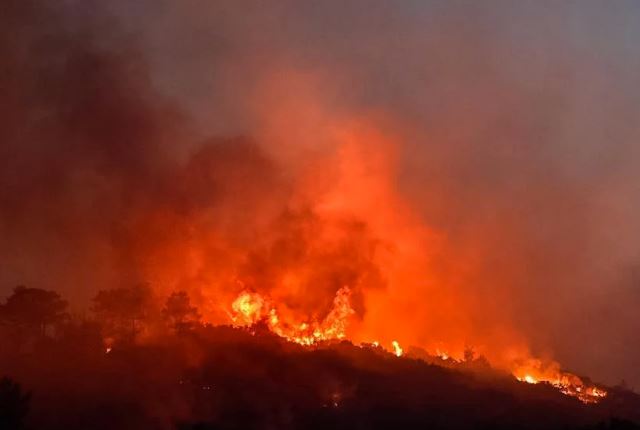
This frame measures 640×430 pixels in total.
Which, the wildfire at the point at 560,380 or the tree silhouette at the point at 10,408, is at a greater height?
the wildfire at the point at 560,380

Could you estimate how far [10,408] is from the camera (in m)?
60.5

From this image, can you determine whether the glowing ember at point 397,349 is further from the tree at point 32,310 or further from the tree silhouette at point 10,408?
the tree silhouette at point 10,408

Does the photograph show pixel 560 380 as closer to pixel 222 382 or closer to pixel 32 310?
pixel 222 382

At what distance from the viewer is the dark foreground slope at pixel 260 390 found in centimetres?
8519

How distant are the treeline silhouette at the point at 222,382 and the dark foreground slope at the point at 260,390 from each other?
17cm

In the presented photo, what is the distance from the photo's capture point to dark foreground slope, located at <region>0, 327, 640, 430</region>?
85.2m

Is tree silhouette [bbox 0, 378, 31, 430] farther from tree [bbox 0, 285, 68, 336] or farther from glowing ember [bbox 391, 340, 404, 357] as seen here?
glowing ember [bbox 391, 340, 404, 357]

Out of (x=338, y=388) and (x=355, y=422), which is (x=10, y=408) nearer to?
(x=355, y=422)

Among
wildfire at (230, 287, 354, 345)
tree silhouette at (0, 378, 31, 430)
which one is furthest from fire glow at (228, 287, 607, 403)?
tree silhouette at (0, 378, 31, 430)

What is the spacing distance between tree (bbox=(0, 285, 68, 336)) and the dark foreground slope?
15.1 feet

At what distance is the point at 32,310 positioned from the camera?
11044 cm

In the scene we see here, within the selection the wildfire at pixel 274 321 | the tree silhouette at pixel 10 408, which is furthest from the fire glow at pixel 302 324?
the tree silhouette at pixel 10 408

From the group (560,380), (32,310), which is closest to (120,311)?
(32,310)

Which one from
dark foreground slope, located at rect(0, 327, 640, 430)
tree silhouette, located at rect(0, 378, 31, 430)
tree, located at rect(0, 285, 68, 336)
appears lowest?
tree silhouette, located at rect(0, 378, 31, 430)
